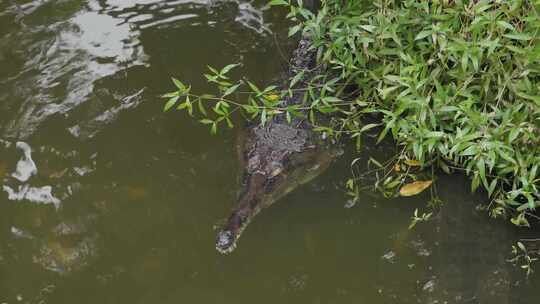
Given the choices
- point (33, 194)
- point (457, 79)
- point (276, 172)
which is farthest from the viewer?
point (276, 172)

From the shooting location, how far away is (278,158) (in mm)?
4008

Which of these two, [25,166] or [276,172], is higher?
[25,166]

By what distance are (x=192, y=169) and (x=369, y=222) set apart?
124 cm

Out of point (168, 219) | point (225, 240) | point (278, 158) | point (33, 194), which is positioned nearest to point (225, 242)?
point (225, 240)

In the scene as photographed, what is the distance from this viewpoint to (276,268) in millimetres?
3326

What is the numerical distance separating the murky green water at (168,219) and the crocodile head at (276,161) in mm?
89

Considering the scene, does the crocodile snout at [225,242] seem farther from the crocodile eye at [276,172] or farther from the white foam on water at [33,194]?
the white foam on water at [33,194]

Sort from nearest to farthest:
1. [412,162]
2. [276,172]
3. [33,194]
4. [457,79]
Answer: [457,79], [412,162], [33,194], [276,172]

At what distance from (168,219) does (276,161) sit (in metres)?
0.85

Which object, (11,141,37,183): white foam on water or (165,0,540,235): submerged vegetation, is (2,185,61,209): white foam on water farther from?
(165,0,540,235): submerged vegetation

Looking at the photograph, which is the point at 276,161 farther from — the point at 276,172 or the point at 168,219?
the point at 168,219

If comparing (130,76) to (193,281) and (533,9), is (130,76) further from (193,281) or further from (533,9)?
(533,9)

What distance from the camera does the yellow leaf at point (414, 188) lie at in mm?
3578

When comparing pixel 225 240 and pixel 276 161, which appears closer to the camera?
pixel 225 240
